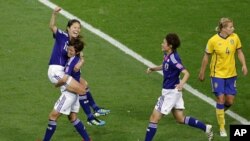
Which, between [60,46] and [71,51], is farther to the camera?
[60,46]

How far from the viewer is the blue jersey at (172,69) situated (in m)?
14.0

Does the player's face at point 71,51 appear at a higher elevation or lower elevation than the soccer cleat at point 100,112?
higher

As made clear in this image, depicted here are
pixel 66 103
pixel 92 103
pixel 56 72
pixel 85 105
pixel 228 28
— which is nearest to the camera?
pixel 66 103

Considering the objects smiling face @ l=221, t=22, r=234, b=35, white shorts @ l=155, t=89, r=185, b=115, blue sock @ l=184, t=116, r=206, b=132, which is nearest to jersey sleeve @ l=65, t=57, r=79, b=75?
white shorts @ l=155, t=89, r=185, b=115

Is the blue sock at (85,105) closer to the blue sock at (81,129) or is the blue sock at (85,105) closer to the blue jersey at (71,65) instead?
the blue sock at (81,129)

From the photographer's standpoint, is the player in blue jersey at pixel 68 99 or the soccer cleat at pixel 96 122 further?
the soccer cleat at pixel 96 122

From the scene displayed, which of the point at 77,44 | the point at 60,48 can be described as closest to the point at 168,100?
the point at 77,44

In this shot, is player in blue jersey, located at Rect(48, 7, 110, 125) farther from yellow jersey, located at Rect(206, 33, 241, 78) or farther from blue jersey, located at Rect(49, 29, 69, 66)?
yellow jersey, located at Rect(206, 33, 241, 78)

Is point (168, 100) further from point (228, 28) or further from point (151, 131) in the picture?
point (228, 28)

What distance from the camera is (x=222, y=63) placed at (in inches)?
588

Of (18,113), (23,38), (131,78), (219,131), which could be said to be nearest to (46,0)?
(23,38)

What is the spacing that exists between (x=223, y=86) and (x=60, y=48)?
313 cm

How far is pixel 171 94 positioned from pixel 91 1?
376 inches

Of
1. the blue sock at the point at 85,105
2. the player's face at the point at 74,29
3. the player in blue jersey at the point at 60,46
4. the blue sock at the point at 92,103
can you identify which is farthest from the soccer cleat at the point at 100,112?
the player's face at the point at 74,29
